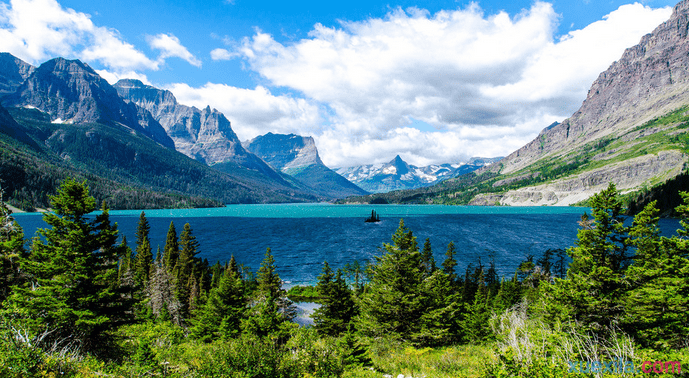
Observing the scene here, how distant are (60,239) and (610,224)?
39940mm

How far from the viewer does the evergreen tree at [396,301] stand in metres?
28.3

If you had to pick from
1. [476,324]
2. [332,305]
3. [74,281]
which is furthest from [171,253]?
[476,324]

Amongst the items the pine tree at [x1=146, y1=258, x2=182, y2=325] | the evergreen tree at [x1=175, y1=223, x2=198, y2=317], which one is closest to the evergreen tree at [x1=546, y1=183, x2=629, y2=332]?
the pine tree at [x1=146, y1=258, x2=182, y2=325]

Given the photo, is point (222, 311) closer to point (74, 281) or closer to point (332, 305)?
point (332, 305)

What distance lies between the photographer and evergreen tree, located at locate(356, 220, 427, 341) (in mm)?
28328

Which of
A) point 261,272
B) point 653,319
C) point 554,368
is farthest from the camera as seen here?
point 261,272

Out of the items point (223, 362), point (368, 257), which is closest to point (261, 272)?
point (223, 362)

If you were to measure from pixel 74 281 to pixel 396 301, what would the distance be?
2551cm

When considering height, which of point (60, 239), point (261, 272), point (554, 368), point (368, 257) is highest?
point (60, 239)

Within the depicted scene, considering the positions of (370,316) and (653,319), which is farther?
(370,316)

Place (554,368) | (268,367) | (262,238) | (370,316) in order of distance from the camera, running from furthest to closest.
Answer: (262,238), (370,316), (268,367), (554,368)

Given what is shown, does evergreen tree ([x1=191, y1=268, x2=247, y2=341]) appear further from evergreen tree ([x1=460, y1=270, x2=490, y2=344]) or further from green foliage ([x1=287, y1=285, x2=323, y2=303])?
green foliage ([x1=287, y1=285, x2=323, y2=303])

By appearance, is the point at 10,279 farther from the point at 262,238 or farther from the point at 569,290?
the point at 262,238

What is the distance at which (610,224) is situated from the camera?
22.2m
